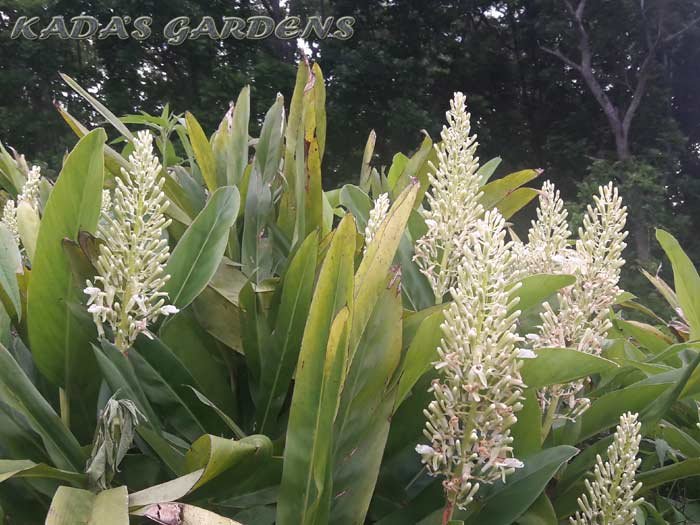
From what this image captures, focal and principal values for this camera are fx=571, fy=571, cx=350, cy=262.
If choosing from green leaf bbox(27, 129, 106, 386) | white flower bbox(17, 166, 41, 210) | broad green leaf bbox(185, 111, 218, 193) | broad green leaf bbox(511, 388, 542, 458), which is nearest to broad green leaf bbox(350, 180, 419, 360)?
broad green leaf bbox(511, 388, 542, 458)

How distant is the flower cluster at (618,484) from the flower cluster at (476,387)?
167 millimetres

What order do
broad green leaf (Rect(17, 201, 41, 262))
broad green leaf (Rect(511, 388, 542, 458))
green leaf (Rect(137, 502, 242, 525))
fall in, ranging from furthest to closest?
broad green leaf (Rect(17, 201, 41, 262))
broad green leaf (Rect(511, 388, 542, 458))
green leaf (Rect(137, 502, 242, 525))

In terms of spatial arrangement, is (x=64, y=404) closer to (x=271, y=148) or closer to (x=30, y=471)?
(x=30, y=471)

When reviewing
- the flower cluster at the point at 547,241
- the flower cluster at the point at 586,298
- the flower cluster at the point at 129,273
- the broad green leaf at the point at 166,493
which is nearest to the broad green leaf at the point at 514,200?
the flower cluster at the point at 547,241

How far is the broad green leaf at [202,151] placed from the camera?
3.54 ft

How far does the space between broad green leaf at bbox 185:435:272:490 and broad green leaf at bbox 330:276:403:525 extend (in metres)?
0.09

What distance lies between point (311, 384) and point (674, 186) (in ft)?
44.9

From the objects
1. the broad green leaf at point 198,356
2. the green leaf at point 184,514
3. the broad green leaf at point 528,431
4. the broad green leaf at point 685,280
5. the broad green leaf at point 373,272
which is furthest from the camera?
the broad green leaf at point 685,280

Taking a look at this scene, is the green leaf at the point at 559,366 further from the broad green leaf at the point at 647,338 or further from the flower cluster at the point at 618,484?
the broad green leaf at the point at 647,338

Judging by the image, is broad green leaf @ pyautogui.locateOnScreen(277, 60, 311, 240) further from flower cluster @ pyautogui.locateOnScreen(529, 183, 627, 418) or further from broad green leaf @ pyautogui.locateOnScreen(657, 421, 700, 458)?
broad green leaf @ pyautogui.locateOnScreen(657, 421, 700, 458)

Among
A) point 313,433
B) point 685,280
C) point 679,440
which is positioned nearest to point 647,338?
point 685,280

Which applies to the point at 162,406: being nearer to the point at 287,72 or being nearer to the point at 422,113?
the point at 422,113

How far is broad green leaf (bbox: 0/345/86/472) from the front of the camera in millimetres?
613

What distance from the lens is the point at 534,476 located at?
654 mm
